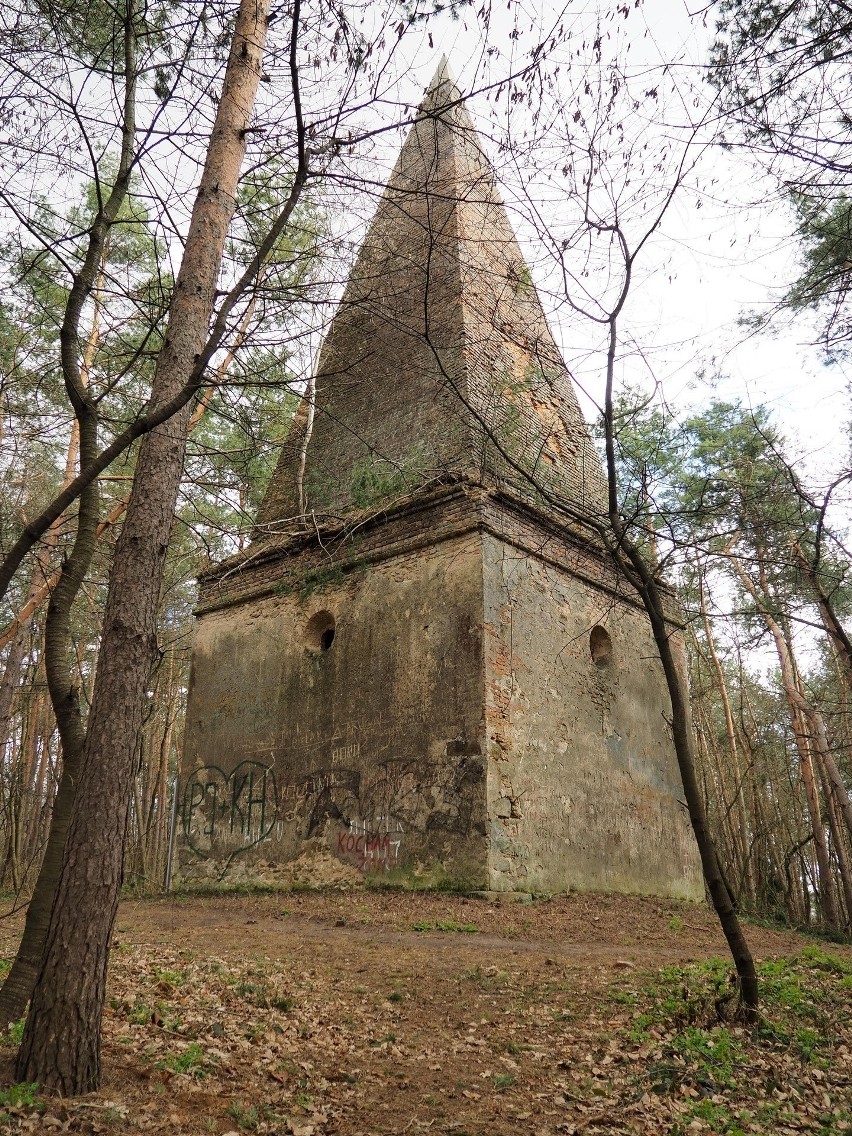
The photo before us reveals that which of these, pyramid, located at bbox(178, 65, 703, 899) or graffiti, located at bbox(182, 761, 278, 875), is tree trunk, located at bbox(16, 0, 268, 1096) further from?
graffiti, located at bbox(182, 761, 278, 875)

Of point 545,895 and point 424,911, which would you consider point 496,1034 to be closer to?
point 424,911

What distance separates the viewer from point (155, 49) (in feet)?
18.1

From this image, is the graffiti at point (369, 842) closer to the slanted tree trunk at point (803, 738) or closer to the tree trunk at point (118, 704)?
the tree trunk at point (118, 704)

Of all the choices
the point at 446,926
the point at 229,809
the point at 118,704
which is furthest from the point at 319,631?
the point at 118,704

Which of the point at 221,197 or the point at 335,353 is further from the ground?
the point at 335,353

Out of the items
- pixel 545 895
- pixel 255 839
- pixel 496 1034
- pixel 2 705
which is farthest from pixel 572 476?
pixel 2 705

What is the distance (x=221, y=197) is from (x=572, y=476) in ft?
25.6

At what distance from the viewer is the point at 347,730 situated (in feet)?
32.3

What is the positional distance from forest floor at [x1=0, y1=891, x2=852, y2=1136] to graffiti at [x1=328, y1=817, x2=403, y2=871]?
1647 millimetres

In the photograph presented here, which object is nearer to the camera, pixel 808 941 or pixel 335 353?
pixel 808 941

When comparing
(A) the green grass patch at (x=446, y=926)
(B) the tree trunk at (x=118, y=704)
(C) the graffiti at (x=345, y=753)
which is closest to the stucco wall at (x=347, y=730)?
(C) the graffiti at (x=345, y=753)

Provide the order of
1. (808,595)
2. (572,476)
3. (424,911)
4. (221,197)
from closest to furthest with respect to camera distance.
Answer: (221,197), (424,911), (808,595), (572,476)

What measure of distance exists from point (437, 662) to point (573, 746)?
6.95 ft

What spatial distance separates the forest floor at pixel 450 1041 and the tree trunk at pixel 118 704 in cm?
22
